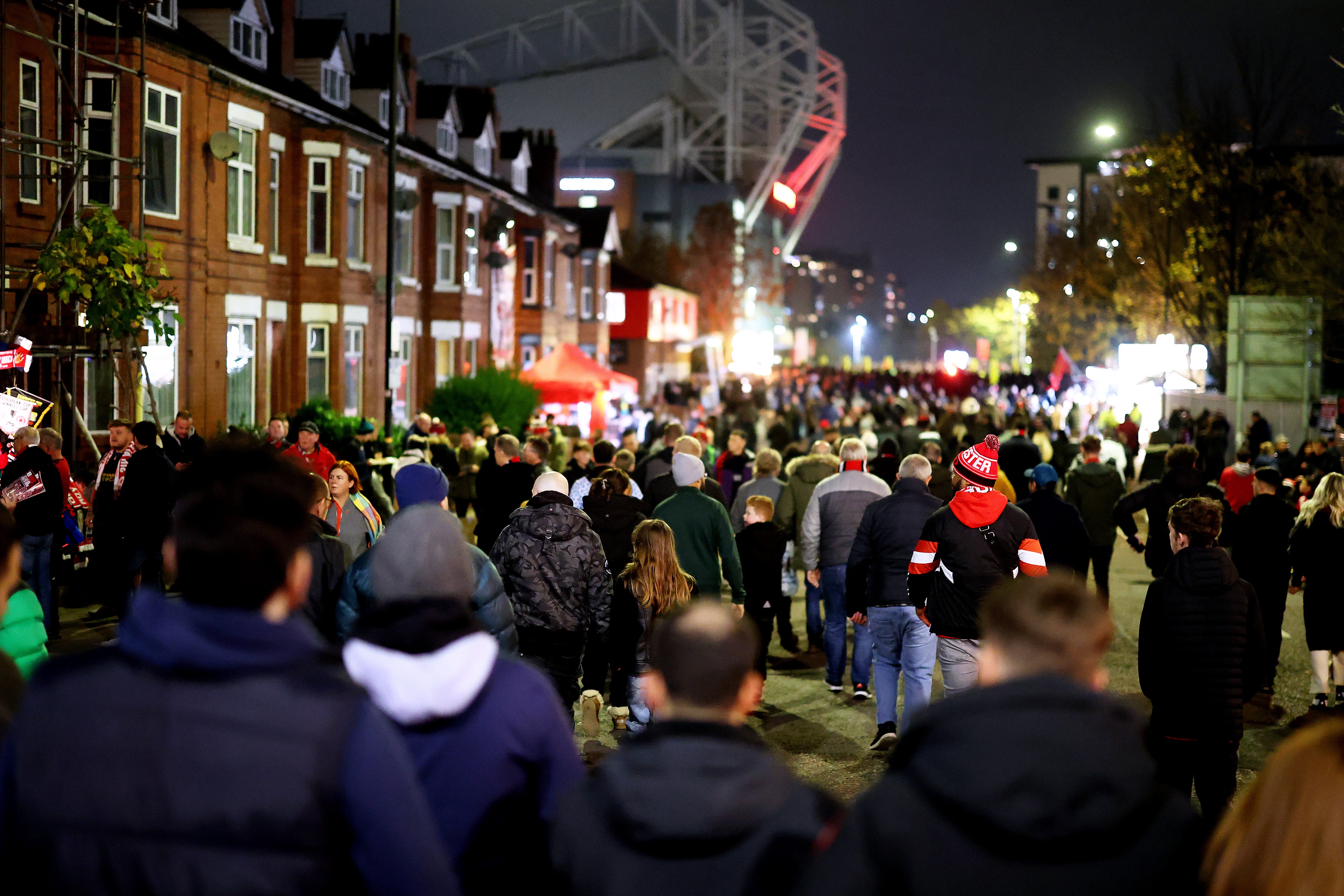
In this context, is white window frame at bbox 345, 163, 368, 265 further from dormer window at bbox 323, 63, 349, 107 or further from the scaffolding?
the scaffolding

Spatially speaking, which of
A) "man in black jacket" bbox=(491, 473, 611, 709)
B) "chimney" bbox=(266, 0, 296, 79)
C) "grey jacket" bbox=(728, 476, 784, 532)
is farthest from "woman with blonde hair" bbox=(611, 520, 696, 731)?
"chimney" bbox=(266, 0, 296, 79)

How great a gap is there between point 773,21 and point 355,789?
361ft

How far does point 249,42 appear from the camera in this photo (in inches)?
1030

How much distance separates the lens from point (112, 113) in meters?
19.4

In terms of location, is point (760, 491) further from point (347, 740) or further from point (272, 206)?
point (272, 206)

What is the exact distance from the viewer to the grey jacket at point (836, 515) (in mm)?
10805

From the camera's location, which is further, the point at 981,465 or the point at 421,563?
the point at 981,465

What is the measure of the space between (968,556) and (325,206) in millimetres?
22265

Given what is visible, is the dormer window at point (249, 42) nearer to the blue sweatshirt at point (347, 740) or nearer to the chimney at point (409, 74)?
the chimney at point (409, 74)

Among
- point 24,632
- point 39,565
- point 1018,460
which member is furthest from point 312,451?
point 24,632

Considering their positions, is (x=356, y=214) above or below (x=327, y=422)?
above

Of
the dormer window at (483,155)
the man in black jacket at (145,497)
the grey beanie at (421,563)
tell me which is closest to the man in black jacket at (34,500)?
the man in black jacket at (145,497)

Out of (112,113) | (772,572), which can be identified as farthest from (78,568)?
(772,572)

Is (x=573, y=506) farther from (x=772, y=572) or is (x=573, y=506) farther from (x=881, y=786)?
(x=881, y=786)
